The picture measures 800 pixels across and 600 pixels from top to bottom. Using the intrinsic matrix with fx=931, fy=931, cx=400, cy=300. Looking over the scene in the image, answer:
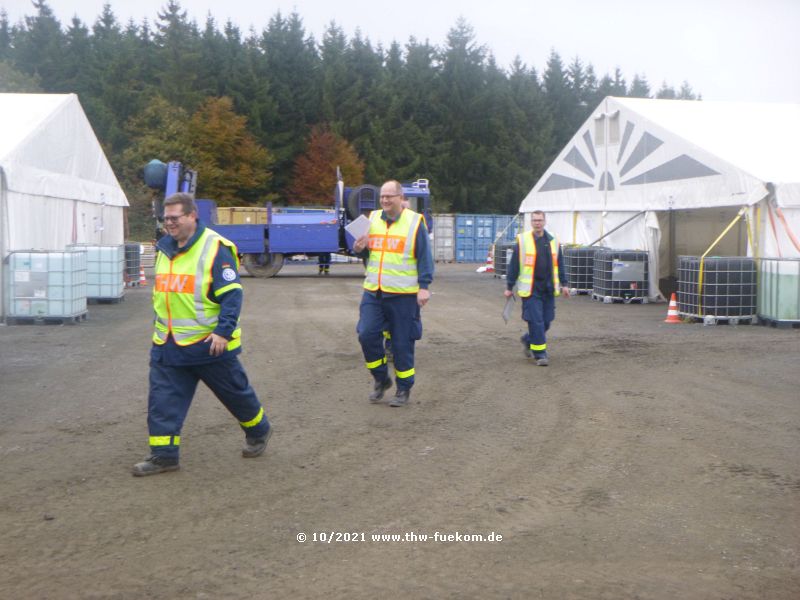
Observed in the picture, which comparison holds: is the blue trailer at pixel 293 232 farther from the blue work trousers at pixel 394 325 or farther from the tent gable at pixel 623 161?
the blue work trousers at pixel 394 325

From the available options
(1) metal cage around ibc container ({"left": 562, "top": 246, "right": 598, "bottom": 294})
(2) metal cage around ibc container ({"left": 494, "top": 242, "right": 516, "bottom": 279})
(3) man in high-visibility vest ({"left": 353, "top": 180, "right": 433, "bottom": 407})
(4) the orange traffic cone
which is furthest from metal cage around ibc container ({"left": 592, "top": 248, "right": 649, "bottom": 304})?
(3) man in high-visibility vest ({"left": 353, "top": 180, "right": 433, "bottom": 407})

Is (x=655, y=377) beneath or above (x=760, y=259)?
beneath

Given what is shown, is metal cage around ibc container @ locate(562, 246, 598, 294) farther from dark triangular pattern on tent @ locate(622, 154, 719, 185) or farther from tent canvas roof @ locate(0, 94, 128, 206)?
tent canvas roof @ locate(0, 94, 128, 206)

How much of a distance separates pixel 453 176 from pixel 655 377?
5091cm

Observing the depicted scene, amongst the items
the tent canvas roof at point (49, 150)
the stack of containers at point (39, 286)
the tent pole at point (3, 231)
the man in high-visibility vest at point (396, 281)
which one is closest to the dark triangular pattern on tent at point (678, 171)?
the man in high-visibility vest at point (396, 281)

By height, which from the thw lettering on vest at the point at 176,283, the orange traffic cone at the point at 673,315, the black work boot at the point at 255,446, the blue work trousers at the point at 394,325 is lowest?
the black work boot at the point at 255,446

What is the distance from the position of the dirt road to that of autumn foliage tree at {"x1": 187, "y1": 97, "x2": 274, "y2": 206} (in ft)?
128

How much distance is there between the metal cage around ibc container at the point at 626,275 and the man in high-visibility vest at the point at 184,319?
14.3 m

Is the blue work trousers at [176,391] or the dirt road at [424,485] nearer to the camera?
the dirt road at [424,485]

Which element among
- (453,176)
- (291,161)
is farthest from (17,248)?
(453,176)

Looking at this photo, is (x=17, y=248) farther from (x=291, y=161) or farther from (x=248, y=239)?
(x=291, y=161)

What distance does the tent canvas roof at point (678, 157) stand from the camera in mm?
17047

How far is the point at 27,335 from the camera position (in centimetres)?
1340

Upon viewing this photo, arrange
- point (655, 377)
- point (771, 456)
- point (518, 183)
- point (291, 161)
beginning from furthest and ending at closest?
point (518, 183)
point (291, 161)
point (655, 377)
point (771, 456)
